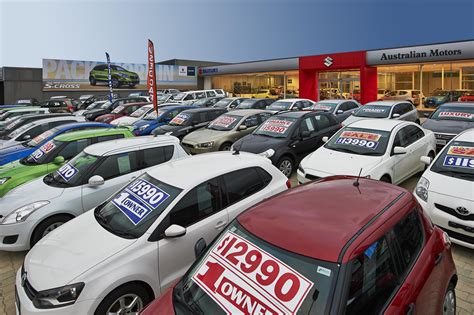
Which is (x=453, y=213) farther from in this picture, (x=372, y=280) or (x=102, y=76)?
(x=102, y=76)

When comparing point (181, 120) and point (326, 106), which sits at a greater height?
point (326, 106)

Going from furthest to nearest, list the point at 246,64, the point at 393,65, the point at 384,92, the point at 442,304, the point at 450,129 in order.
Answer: the point at 246,64 → the point at 384,92 → the point at 393,65 → the point at 450,129 → the point at 442,304

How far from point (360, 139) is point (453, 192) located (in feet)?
8.74

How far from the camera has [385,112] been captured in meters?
12.6

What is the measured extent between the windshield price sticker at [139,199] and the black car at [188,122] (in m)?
7.30

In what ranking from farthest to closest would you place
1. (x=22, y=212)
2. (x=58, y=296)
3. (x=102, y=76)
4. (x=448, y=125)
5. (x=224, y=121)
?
(x=102, y=76), (x=224, y=121), (x=448, y=125), (x=22, y=212), (x=58, y=296)

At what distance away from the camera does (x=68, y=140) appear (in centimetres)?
743

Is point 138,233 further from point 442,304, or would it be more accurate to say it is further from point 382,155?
point 382,155

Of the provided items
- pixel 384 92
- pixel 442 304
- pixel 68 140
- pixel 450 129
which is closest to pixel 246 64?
pixel 384 92

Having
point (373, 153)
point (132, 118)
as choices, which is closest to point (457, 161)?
point (373, 153)

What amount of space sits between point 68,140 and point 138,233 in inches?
181

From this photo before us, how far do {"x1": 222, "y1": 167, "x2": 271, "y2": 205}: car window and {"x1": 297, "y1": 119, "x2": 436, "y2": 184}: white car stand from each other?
2.23 m

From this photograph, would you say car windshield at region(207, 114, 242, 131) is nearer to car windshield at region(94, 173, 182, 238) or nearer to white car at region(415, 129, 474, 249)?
white car at region(415, 129, 474, 249)

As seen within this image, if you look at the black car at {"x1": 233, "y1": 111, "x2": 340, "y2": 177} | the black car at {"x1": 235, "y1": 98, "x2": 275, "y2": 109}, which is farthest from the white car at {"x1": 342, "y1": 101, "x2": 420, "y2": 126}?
the black car at {"x1": 235, "y1": 98, "x2": 275, "y2": 109}
